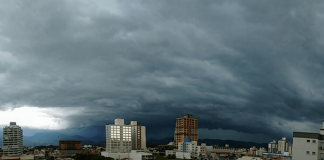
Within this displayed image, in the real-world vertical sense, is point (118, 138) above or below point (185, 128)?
below

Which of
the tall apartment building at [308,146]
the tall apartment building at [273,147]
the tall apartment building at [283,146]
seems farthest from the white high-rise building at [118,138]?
the tall apartment building at [308,146]

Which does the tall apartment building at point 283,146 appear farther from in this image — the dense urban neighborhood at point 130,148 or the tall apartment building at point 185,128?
the tall apartment building at point 185,128

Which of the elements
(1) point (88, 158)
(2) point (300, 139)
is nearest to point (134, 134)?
(1) point (88, 158)

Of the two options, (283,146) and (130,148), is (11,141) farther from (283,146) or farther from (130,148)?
(283,146)

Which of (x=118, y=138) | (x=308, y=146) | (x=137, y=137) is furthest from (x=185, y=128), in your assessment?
(x=308, y=146)

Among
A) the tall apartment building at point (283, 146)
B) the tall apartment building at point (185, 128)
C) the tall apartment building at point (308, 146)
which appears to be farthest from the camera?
the tall apartment building at point (185, 128)
